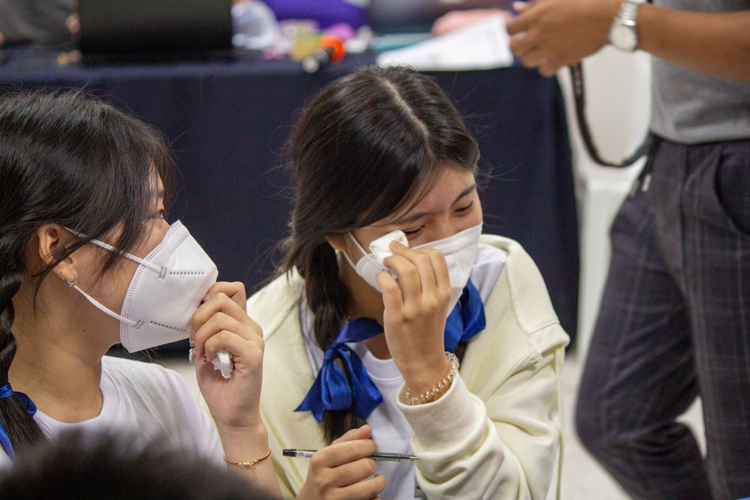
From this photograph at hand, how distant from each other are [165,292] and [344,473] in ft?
0.97

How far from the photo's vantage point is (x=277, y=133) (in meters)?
1.95

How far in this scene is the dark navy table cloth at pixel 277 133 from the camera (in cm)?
185

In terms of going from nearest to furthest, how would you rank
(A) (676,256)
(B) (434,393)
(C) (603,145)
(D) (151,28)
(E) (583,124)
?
(B) (434,393)
(A) (676,256)
(E) (583,124)
(D) (151,28)
(C) (603,145)

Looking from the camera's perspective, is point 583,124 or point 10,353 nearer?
point 10,353

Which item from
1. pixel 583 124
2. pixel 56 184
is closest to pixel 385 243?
pixel 56 184

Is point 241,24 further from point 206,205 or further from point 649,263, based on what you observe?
point 649,263

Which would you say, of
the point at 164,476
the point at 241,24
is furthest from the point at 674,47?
the point at 241,24

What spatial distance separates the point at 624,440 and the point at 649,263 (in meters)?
0.35

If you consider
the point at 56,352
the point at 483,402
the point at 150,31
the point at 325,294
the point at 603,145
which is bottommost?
the point at 603,145

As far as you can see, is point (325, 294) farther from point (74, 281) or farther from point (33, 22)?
point (33, 22)

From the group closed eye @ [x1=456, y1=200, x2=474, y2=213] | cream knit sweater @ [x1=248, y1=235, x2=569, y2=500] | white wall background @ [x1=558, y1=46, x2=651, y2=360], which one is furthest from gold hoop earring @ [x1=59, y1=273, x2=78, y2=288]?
white wall background @ [x1=558, y1=46, x2=651, y2=360]

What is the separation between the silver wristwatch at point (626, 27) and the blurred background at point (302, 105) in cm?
54

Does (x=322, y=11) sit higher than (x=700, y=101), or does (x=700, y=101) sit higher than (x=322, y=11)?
(x=700, y=101)

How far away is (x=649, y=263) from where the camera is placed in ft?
4.54
